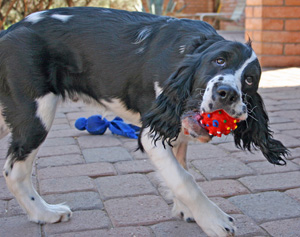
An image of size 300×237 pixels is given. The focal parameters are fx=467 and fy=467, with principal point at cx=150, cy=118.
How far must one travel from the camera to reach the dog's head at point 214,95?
2139mm

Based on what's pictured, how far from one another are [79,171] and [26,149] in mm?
781

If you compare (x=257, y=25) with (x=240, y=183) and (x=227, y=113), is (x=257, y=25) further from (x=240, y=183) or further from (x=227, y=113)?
(x=227, y=113)

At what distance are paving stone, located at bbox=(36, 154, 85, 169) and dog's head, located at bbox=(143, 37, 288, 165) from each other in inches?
50.3

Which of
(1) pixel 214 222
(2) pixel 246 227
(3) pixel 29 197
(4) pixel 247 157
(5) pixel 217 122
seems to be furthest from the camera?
(4) pixel 247 157

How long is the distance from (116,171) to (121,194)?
17.5 inches

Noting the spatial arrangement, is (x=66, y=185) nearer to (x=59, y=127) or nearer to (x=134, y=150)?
(x=134, y=150)

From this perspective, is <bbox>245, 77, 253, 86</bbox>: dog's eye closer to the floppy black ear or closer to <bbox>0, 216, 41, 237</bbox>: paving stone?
the floppy black ear

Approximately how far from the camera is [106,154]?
12.6ft

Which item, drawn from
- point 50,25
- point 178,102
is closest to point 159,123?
point 178,102

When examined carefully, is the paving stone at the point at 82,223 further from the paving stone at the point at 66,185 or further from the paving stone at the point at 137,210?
the paving stone at the point at 66,185

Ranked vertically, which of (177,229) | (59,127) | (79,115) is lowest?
(79,115)

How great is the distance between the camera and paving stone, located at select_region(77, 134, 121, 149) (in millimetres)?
4117

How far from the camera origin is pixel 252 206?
2.82 m

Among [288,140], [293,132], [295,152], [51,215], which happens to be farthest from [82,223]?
[293,132]
